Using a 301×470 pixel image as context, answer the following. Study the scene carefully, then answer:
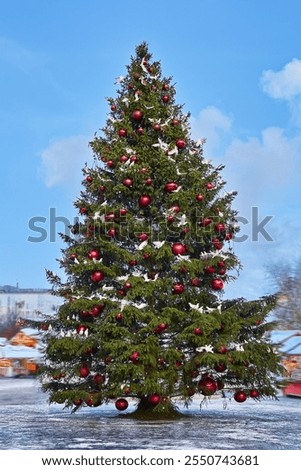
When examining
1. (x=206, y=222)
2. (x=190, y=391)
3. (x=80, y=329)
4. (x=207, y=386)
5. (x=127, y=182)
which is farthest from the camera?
(x=206, y=222)

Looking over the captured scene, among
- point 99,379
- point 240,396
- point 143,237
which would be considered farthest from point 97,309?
point 240,396

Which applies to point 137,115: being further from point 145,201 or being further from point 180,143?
point 145,201

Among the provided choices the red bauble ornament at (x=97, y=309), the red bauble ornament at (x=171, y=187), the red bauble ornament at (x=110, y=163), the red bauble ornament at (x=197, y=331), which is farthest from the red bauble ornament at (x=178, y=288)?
the red bauble ornament at (x=110, y=163)

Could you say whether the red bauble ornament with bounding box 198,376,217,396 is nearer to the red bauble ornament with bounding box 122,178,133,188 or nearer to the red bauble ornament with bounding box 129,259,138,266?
the red bauble ornament with bounding box 129,259,138,266

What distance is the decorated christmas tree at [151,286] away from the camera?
39.0ft

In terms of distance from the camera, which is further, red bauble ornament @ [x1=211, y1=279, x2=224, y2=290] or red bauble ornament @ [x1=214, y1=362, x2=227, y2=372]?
red bauble ornament @ [x1=211, y1=279, x2=224, y2=290]

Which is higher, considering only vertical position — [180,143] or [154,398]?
[180,143]

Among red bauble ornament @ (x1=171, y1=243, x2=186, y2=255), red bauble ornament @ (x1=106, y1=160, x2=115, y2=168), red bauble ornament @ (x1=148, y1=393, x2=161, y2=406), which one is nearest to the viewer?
red bauble ornament @ (x1=148, y1=393, x2=161, y2=406)

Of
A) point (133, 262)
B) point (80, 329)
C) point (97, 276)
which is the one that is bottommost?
point (80, 329)

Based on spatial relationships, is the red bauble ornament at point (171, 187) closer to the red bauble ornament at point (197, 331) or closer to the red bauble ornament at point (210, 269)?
the red bauble ornament at point (210, 269)

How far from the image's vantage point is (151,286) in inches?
472

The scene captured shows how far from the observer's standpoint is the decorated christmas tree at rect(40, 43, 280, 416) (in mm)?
11898

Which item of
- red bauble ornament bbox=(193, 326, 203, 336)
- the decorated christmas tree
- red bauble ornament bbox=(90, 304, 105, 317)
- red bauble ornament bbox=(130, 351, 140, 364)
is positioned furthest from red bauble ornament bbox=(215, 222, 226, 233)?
red bauble ornament bbox=(130, 351, 140, 364)

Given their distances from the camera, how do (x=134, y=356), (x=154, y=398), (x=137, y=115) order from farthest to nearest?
(x=137, y=115), (x=154, y=398), (x=134, y=356)
